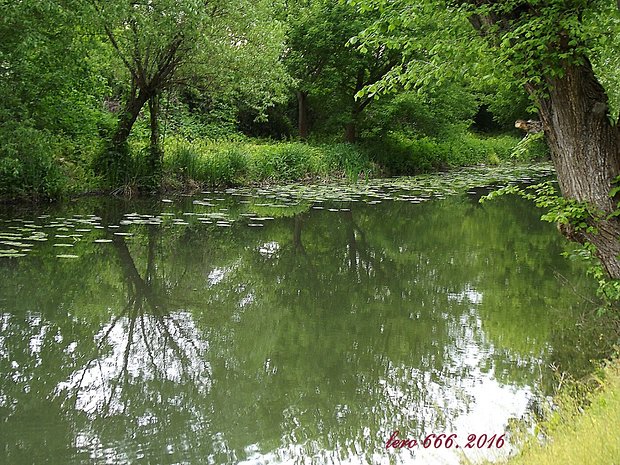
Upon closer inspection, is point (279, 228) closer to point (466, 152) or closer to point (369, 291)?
point (369, 291)

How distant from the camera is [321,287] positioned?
8.12 metres

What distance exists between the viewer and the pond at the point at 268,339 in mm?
4094

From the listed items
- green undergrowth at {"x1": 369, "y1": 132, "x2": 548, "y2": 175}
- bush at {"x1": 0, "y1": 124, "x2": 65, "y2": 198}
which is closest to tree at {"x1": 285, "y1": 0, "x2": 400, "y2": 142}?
green undergrowth at {"x1": 369, "y1": 132, "x2": 548, "y2": 175}

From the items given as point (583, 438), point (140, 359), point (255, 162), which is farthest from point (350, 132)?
point (583, 438)

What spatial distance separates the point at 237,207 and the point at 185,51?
11.8ft

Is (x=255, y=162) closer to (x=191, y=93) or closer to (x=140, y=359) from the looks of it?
(x=191, y=93)

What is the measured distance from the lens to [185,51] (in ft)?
47.3

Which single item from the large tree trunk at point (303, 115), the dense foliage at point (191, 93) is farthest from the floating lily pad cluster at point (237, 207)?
the large tree trunk at point (303, 115)

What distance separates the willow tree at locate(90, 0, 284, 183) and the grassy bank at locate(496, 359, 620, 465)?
430 inches

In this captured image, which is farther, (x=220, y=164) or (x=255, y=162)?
(x=255, y=162)

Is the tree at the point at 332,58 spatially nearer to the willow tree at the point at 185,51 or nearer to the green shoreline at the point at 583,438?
the willow tree at the point at 185,51

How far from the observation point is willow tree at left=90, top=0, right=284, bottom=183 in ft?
42.2

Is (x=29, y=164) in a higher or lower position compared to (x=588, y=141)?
higher

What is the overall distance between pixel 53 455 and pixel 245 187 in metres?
14.7
